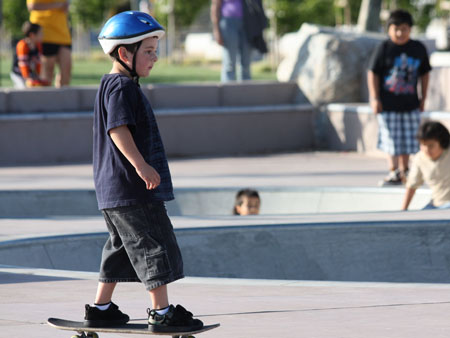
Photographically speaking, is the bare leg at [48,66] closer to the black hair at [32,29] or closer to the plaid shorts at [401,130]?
the black hair at [32,29]

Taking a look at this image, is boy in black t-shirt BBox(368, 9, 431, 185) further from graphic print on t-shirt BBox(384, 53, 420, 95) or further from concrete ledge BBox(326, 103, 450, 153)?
concrete ledge BBox(326, 103, 450, 153)

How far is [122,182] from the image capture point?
4098 mm

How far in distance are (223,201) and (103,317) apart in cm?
558

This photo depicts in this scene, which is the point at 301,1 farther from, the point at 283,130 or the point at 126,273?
the point at 126,273

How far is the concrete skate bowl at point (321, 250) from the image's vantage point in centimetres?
669

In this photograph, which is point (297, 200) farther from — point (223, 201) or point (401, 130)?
point (401, 130)

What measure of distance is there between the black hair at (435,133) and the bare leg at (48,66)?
7096mm

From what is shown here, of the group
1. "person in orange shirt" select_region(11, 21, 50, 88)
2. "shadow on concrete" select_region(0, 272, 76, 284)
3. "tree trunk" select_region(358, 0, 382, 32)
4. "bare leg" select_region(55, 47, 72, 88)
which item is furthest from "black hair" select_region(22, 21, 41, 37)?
"shadow on concrete" select_region(0, 272, 76, 284)

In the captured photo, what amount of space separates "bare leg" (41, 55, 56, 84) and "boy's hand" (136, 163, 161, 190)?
10099 mm

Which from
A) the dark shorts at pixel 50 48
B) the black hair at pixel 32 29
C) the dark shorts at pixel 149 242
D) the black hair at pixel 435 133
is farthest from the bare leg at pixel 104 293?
the dark shorts at pixel 50 48

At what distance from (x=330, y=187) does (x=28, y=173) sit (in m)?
3.99

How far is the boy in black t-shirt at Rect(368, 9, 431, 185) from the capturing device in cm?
1012

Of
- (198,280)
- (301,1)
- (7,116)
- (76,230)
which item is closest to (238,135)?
(7,116)

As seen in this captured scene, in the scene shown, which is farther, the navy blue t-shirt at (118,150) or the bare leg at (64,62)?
the bare leg at (64,62)
